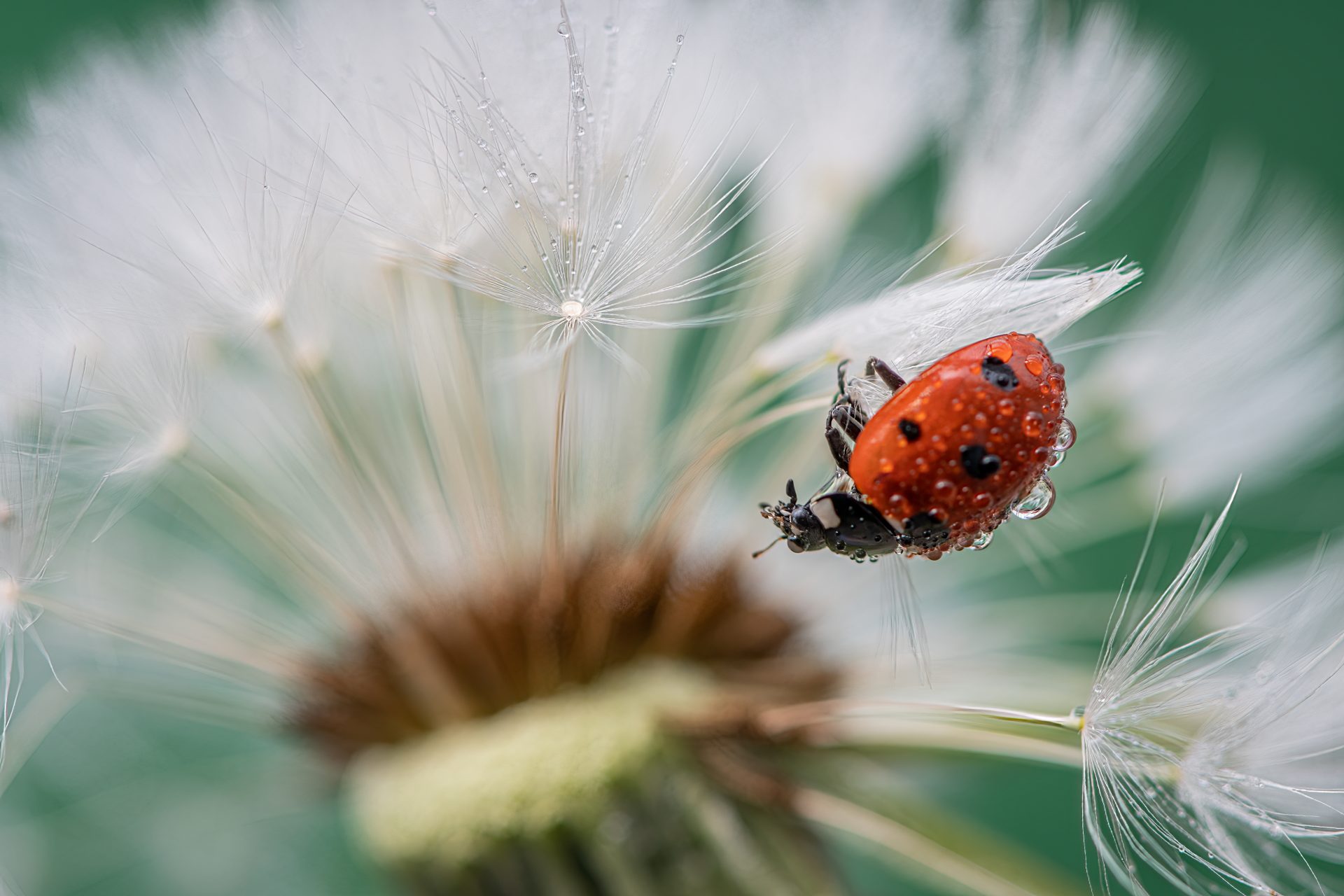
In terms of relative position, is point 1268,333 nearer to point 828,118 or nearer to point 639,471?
point 828,118

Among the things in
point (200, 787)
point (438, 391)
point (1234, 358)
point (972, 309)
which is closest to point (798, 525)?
point (972, 309)

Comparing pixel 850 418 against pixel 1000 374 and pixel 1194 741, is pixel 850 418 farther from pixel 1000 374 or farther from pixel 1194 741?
pixel 1194 741

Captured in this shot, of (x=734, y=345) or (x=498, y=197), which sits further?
(x=734, y=345)

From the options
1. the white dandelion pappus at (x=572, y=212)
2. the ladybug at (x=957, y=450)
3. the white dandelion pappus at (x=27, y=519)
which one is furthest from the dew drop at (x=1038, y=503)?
the white dandelion pappus at (x=27, y=519)

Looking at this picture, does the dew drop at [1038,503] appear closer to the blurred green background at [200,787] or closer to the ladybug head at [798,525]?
the ladybug head at [798,525]

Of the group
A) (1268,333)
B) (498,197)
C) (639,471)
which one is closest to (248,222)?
(498,197)

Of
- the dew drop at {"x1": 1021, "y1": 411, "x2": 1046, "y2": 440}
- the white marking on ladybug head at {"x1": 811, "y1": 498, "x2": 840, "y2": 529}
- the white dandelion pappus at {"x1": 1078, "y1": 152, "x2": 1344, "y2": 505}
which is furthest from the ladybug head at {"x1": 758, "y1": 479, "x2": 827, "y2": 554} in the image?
the white dandelion pappus at {"x1": 1078, "y1": 152, "x2": 1344, "y2": 505}
